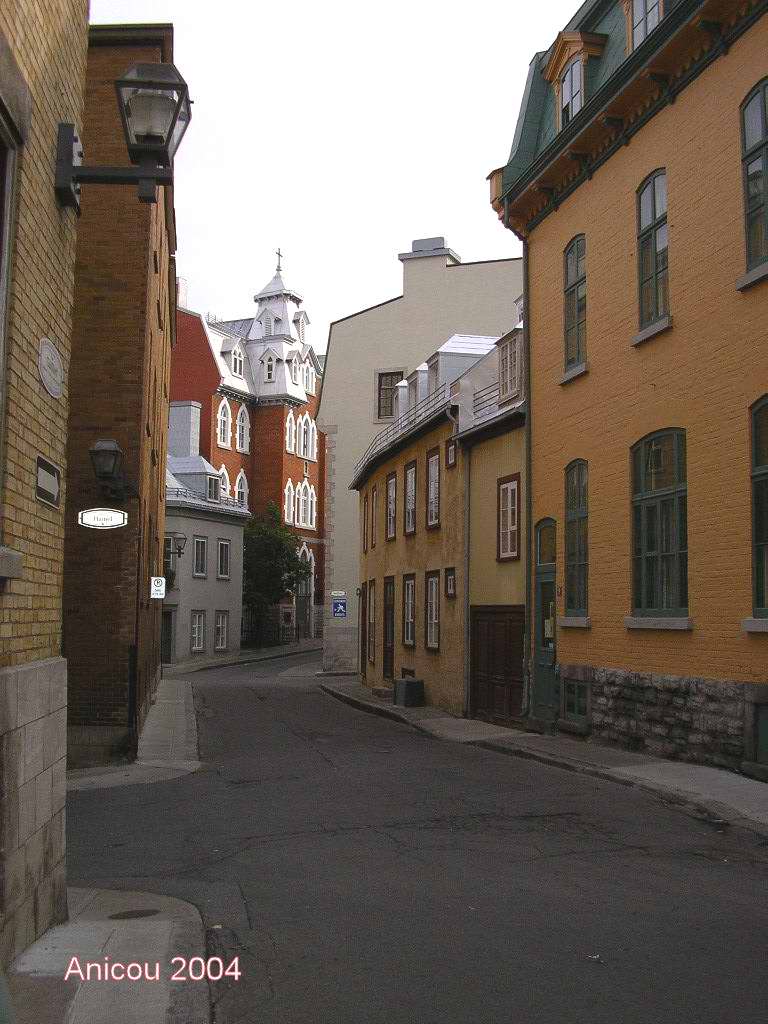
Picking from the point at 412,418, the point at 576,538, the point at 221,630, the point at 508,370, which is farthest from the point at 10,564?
the point at 221,630

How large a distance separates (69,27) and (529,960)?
19.8 ft

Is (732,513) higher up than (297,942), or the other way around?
(732,513)

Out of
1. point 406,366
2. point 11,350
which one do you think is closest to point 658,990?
point 11,350

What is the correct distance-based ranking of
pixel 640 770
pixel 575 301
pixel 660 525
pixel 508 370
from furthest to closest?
pixel 508 370, pixel 575 301, pixel 660 525, pixel 640 770

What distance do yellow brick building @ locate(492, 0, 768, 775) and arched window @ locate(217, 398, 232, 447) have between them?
138 feet

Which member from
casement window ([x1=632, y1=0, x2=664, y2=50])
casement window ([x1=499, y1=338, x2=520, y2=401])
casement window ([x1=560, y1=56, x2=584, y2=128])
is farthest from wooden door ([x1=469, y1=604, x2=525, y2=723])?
casement window ([x1=632, y1=0, x2=664, y2=50])

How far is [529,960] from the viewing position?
568 centimetres

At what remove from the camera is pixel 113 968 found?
5.45 metres

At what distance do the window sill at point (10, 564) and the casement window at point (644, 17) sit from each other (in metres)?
12.7

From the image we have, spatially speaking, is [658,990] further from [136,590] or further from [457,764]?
[136,590]

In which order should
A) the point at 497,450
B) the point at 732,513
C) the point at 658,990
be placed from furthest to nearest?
the point at 497,450
the point at 732,513
the point at 658,990

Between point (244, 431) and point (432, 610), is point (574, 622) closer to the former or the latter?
point (432, 610)

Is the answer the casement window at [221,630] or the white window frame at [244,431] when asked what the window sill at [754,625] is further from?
the white window frame at [244,431]

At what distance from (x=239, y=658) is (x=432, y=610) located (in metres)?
25.7
